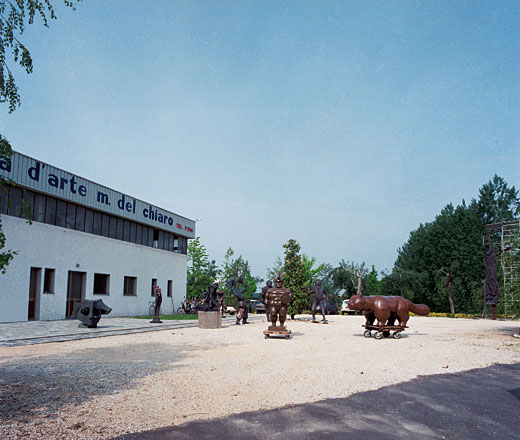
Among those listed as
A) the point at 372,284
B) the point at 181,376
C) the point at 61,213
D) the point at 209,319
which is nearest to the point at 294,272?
the point at 209,319

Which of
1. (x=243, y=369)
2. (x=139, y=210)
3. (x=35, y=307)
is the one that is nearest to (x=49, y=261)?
(x=35, y=307)

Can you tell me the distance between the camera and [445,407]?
5.43m

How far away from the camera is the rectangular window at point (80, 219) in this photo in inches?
924

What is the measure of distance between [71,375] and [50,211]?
16.2 meters

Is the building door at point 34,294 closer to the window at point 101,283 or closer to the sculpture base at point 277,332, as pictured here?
the window at point 101,283

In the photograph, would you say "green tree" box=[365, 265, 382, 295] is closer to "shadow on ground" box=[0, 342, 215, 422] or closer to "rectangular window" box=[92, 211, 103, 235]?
"rectangular window" box=[92, 211, 103, 235]

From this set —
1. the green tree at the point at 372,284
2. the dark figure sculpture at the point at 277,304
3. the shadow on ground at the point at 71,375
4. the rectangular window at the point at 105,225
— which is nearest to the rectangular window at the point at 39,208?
the rectangular window at the point at 105,225

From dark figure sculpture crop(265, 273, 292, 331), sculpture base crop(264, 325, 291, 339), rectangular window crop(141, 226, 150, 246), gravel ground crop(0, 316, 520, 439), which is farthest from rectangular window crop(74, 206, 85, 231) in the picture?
sculpture base crop(264, 325, 291, 339)

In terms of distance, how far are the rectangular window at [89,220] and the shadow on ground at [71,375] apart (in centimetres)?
1449

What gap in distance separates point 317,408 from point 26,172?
60.9 ft

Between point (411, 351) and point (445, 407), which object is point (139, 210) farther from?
point (445, 407)

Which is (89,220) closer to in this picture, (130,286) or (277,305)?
(130,286)

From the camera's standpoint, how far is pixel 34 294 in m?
20.4

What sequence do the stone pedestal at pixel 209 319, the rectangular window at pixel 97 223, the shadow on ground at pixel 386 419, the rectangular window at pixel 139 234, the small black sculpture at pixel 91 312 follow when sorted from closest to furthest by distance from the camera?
the shadow on ground at pixel 386 419
the small black sculpture at pixel 91 312
the stone pedestal at pixel 209 319
the rectangular window at pixel 97 223
the rectangular window at pixel 139 234
